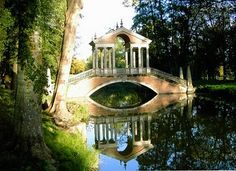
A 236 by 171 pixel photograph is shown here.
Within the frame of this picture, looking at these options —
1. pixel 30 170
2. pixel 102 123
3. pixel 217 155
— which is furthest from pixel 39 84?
pixel 102 123

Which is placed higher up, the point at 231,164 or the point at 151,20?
the point at 151,20

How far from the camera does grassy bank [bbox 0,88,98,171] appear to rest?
7117 millimetres

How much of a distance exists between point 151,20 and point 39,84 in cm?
4379

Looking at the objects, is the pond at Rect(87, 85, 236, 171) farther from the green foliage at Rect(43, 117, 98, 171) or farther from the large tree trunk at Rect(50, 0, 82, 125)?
the large tree trunk at Rect(50, 0, 82, 125)

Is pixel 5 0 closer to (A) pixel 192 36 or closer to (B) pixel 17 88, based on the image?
(B) pixel 17 88

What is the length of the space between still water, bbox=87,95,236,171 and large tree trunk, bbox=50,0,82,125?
6.61 ft

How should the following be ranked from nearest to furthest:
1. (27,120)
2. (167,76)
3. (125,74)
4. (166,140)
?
(27,120) → (166,140) → (125,74) → (167,76)

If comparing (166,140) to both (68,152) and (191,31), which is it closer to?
(68,152)

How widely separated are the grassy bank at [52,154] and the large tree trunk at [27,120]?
0.23m

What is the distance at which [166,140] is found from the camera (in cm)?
1542

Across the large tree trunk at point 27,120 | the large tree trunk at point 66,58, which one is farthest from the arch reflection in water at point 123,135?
the large tree trunk at point 27,120

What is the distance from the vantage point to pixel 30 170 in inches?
275

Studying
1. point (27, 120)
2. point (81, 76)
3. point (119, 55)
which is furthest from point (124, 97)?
point (119, 55)

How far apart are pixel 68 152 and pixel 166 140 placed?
7.25 meters
